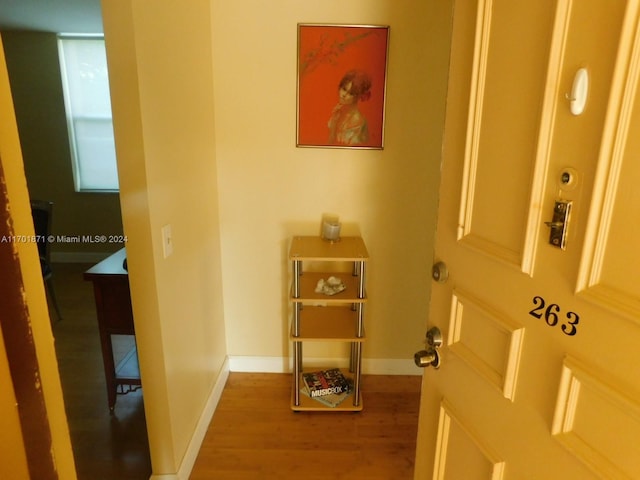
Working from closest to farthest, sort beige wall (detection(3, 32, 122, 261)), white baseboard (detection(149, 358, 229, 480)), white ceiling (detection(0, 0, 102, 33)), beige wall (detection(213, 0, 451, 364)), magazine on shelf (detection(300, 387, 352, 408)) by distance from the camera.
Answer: white baseboard (detection(149, 358, 229, 480)), beige wall (detection(213, 0, 451, 364)), magazine on shelf (detection(300, 387, 352, 408)), white ceiling (detection(0, 0, 102, 33)), beige wall (detection(3, 32, 122, 261))

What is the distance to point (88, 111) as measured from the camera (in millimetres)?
4223

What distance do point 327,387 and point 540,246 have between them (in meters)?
1.73

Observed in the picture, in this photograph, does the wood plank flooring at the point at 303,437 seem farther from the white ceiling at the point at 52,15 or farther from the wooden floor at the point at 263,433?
the white ceiling at the point at 52,15

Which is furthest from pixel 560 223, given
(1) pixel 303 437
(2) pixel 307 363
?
(2) pixel 307 363

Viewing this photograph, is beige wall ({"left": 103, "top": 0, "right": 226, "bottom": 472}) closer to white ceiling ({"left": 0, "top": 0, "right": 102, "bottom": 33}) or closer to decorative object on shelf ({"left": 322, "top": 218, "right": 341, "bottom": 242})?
decorative object on shelf ({"left": 322, "top": 218, "right": 341, "bottom": 242})

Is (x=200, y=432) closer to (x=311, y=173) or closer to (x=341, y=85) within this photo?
(x=311, y=173)

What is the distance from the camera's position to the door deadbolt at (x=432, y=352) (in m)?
1.00

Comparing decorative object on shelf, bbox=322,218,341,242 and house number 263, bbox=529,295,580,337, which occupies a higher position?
house number 263, bbox=529,295,580,337

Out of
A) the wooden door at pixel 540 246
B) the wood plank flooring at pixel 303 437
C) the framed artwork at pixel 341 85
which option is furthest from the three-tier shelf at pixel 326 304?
the wooden door at pixel 540 246

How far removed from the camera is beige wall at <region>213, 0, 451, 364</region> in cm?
196

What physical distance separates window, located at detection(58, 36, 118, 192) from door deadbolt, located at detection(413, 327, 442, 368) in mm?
4210

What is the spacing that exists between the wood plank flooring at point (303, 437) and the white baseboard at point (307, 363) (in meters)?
0.09

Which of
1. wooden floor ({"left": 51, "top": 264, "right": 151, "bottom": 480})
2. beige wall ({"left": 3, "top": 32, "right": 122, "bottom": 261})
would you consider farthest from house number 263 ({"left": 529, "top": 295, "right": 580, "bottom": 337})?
beige wall ({"left": 3, "top": 32, "right": 122, "bottom": 261})

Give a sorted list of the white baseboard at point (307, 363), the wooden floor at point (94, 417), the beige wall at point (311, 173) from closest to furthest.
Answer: the wooden floor at point (94, 417), the beige wall at point (311, 173), the white baseboard at point (307, 363)
